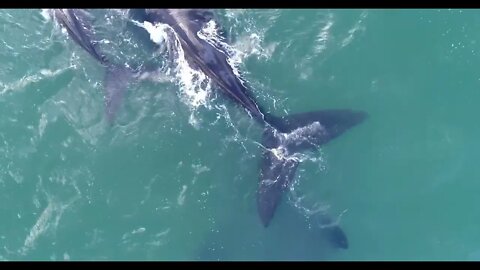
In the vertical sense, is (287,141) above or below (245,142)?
above

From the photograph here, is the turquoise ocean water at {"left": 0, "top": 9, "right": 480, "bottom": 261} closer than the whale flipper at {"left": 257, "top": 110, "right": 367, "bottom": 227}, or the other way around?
the whale flipper at {"left": 257, "top": 110, "right": 367, "bottom": 227}

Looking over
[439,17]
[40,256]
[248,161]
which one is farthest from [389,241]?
[40,256]

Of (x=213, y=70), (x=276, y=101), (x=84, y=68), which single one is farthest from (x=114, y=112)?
(x=276, y=101)

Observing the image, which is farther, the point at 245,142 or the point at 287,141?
the point at 245,142

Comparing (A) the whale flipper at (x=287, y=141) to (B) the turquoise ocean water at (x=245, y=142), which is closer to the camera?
(A) the whale flipper at (x=287, y=141)
